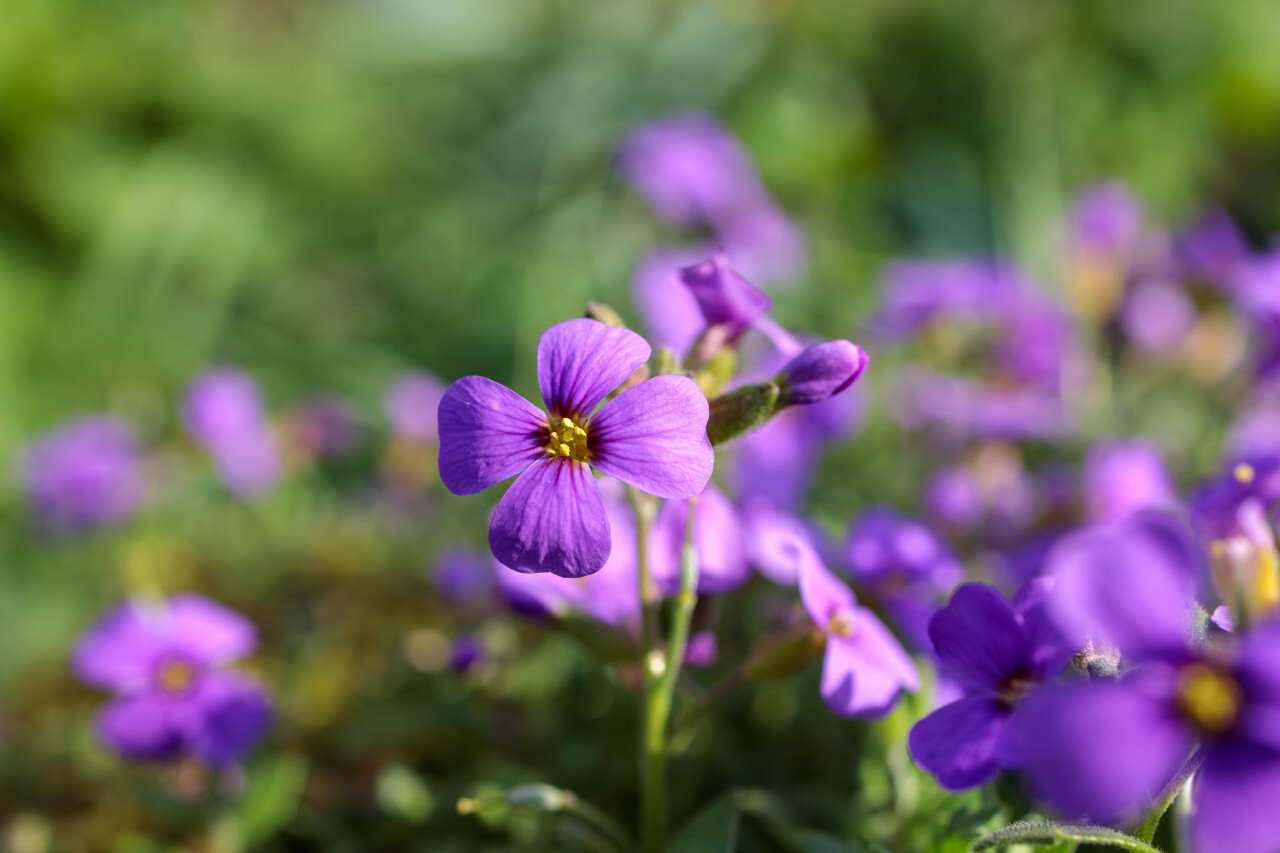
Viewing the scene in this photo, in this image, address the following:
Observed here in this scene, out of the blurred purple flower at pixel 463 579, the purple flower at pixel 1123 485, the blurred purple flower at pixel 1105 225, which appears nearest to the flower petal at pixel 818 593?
the purple flower at pixel 1123 485

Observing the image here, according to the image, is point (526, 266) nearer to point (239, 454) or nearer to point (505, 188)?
point (505, 188)

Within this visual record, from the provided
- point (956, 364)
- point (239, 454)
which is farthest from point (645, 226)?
point (239, 454)

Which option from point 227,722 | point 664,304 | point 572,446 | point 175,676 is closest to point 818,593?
point 572,446

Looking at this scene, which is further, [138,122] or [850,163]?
[138,122]

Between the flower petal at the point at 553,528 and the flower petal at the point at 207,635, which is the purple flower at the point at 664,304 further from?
the flower petal at the point at 553,528

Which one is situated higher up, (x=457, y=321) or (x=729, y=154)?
(x=729, y=154)

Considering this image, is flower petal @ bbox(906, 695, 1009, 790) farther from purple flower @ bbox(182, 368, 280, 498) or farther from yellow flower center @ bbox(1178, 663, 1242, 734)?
purple flower @ bbox(182, 368, 280, 498)

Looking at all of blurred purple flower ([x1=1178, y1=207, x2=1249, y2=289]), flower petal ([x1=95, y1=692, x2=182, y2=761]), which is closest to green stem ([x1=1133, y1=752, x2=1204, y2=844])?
flower petal ([x1=95, y1=692, x2=182, y2=761])
